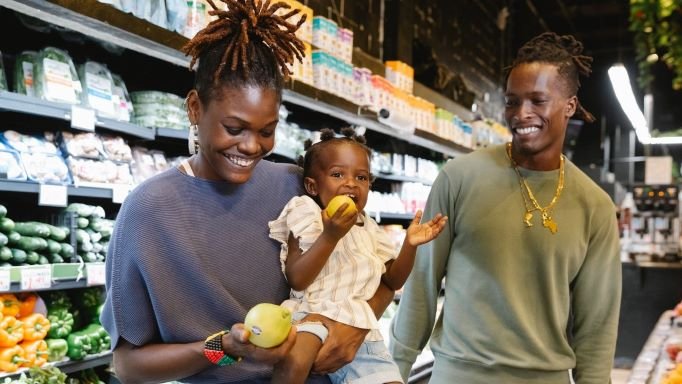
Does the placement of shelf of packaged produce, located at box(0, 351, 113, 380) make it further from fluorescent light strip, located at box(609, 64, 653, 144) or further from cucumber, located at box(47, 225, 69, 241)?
fluorescent light strip, located at box(609, 64, 653, 144)

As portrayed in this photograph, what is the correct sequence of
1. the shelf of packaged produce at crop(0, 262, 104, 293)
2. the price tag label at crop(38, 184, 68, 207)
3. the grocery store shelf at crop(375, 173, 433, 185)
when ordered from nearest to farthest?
the shelf of packaged produce at crop(0, 262, 104, 293) < the price tag label at crop(38, 184, 68, 207) < the grocery store shelf at crop(375, 173, 433, 185)

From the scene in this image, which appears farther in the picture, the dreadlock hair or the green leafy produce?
the green leafy produce

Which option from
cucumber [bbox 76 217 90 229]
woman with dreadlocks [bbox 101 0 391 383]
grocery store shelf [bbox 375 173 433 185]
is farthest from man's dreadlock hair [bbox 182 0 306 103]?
grocery store shelf [bbox 375 173 433 185]

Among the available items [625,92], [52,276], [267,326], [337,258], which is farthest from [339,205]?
[625,92]

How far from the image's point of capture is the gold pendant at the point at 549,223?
2.16 meters

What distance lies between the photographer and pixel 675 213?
25.1ft

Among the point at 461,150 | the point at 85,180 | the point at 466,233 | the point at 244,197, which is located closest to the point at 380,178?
the point at 461,150

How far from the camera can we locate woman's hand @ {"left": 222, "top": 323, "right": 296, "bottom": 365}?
117 centimetres

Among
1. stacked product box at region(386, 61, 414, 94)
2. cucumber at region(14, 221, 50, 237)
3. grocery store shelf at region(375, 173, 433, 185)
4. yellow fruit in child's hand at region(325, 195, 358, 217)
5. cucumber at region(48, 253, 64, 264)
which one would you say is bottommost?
cucumber at region(48, 253, 64, 264)

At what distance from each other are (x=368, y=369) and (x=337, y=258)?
0.29 m

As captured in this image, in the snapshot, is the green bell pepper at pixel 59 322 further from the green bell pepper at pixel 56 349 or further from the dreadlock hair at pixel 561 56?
the dreadlock hair at pixel 561 56

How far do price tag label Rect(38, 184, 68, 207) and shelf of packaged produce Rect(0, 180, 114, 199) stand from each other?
0.09 feet

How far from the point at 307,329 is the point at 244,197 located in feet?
1.07

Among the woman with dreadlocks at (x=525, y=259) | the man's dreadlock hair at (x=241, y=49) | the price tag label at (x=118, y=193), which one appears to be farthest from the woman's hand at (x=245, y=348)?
the price tag label at (x=118, y=193)
